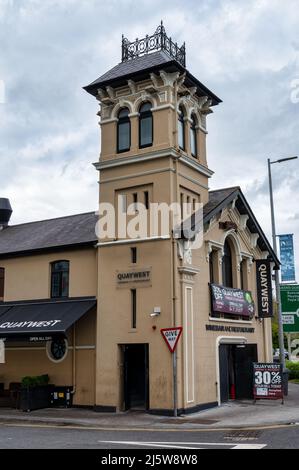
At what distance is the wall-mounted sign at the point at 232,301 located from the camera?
2108cm

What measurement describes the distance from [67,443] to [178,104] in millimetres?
13126

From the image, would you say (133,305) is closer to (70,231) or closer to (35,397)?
(35,397)

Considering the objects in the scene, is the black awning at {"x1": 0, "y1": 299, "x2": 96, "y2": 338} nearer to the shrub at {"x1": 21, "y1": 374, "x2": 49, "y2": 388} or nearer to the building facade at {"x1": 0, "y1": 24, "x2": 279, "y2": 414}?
the building facade at {"x1": 0, "y1": 24, "x2": 279, "y2": 414}

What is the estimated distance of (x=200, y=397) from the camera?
19266 millimetres

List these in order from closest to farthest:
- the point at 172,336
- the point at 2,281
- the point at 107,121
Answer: the point at 172,336 → the point at 107,121 → the point at 2,281

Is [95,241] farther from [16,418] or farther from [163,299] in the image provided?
[16,418]

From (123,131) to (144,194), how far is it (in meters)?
2.91

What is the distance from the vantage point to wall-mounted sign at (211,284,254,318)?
21.1 m

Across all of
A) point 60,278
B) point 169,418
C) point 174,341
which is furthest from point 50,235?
point 169,418

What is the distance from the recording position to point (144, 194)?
66.6 ft

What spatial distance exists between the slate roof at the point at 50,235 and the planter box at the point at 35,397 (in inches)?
217

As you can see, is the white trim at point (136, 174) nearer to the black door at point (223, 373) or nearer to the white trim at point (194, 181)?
the white trim at point (194, 181)

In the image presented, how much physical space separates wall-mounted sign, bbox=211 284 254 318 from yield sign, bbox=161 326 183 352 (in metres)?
3.64

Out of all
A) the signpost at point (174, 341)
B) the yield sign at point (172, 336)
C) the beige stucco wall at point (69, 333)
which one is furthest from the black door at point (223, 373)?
the beige stucco wall at point (69, 333)
